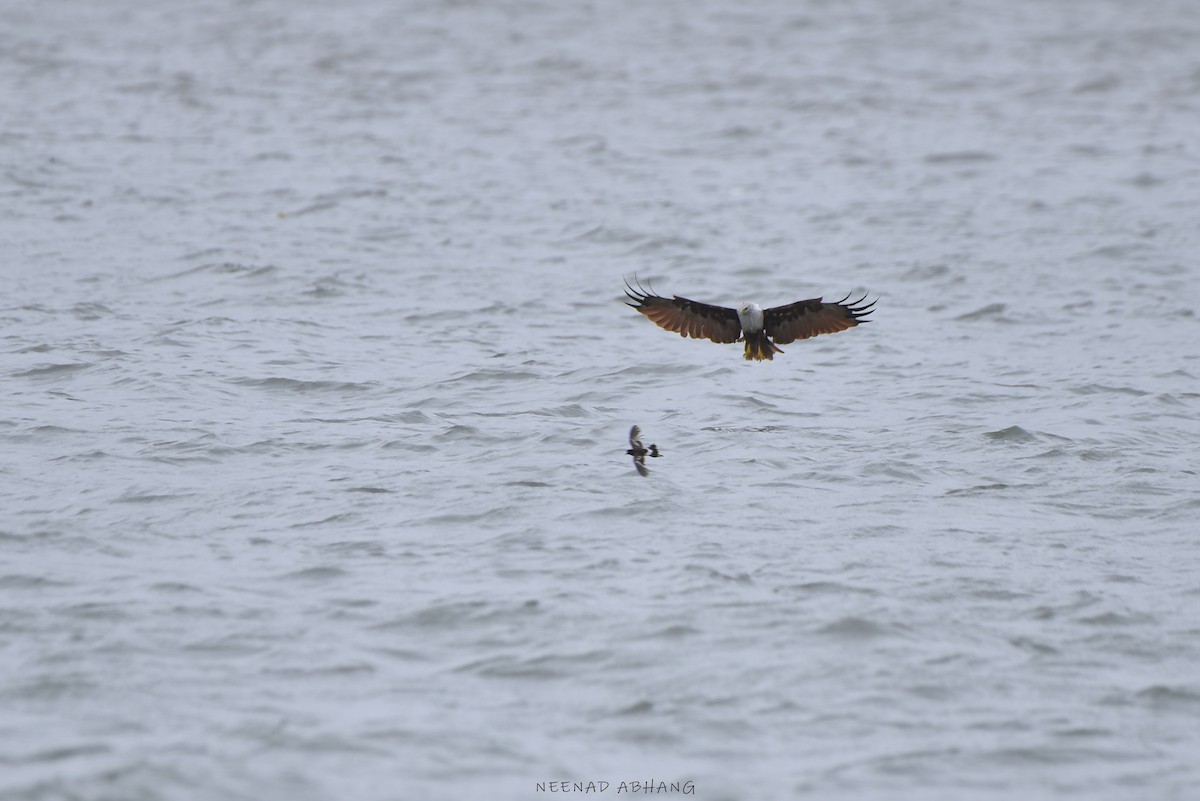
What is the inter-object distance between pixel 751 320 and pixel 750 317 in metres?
0.02

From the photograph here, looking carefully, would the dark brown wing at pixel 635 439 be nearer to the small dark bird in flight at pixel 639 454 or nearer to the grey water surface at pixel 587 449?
the small dark bird in flight at pixel 639 454

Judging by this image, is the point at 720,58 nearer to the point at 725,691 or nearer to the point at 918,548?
the point at 918,548

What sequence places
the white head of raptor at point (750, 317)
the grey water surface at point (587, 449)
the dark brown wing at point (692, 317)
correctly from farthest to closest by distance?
the dark brown wing at point (692, 317)
the white head of raptor at point (750, 317)
the grey water surface at point (587, 449)

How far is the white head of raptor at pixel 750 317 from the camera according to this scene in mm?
9500

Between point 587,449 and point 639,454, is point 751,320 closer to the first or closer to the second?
point 639,454

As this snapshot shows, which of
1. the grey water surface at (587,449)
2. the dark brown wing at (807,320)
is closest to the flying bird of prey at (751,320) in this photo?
the dark brown wing at (807,320)

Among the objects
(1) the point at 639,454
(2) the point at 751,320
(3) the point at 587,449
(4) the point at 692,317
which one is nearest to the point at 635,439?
(1) the point at 639,454

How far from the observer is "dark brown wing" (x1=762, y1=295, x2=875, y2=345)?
31.3ft

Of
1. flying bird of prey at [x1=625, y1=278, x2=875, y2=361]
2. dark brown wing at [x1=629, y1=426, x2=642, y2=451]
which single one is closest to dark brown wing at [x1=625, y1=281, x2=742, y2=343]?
flying bird of prey at [x1=625, y1=278, x2=875, y2=361]

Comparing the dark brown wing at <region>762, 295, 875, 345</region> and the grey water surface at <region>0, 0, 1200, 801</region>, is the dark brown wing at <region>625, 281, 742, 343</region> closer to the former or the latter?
the dark brown wing at <region>762, 295, 875, 345</region>

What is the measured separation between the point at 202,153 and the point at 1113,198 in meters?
10.6

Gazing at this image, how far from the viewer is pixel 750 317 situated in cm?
953

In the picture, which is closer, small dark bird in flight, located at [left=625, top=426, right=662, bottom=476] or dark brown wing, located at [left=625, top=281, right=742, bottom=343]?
small dark bird in flight, located at [left=625, top=426, right=662, bottom=476]

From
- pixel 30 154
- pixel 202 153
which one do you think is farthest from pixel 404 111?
pixel 30 154
